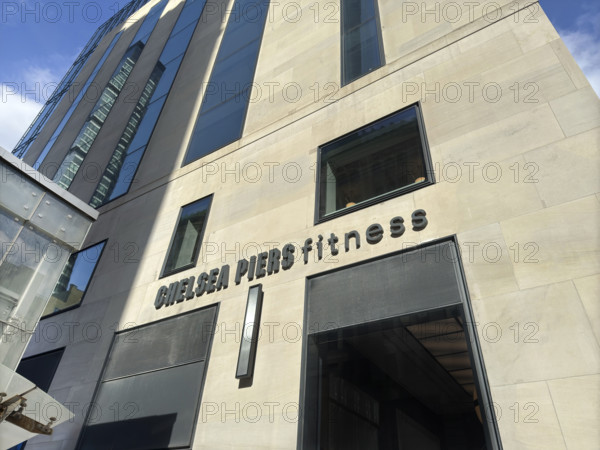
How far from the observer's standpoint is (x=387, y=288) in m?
7.72

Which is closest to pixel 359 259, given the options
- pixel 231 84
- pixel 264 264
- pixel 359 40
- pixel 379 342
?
pixel 379 342

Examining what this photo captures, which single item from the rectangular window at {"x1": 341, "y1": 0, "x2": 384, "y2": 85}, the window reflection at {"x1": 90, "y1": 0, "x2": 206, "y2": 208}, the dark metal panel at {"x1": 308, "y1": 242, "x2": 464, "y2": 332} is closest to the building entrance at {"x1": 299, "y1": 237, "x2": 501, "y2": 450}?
the dark metal panel at {"x1": 308, "y1": 242, "x2": 464, "y2": 332}

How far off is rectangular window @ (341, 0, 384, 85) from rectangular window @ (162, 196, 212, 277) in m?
5.74

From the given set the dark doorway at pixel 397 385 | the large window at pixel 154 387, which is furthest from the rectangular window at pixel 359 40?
the large window at pixel 154 387

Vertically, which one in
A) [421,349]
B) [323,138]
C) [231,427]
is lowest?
[231,427]

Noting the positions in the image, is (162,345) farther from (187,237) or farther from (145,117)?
(145,117)

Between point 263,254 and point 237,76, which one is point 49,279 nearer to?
point 263,254

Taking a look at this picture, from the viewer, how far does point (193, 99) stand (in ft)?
57.7

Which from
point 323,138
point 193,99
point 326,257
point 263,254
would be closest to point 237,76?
point 193,99

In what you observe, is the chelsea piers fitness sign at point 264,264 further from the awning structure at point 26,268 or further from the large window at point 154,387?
the awning structure at point 26,268

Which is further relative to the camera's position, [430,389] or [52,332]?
[52,332]

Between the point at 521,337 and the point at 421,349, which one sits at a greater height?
the point at 421,349

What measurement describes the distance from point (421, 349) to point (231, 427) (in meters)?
4.40

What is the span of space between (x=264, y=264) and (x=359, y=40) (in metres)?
8.12
